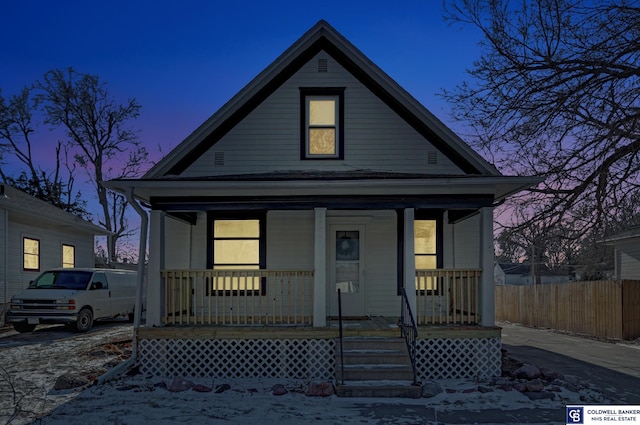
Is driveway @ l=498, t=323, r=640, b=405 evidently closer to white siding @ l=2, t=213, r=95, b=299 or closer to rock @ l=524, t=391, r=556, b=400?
rock @ l=524, t=391, r=556, b=400

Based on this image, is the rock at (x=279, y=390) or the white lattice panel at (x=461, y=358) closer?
the rock at (x=279, y=390)

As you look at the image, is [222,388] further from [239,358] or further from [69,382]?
[69,382]

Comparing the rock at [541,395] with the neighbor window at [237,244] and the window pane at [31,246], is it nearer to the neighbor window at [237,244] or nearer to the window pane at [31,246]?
the neighbor window at [237,244]

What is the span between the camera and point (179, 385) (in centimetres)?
938

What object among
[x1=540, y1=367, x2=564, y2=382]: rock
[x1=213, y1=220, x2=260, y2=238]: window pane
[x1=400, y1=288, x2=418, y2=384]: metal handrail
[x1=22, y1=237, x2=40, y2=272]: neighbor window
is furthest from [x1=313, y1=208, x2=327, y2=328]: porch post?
[x1=22, y1=237, x2=40, y2=272]: neighbor window

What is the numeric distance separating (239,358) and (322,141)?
5.12m

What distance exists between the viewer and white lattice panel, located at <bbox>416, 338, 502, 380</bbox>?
10.4m

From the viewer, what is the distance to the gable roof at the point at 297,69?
1212cm

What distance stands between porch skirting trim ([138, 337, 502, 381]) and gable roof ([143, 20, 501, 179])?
3786mm

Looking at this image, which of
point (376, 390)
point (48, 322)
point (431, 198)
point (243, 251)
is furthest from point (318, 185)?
point (48, 322)

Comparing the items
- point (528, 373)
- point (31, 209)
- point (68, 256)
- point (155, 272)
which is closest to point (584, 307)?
point (528, 373)

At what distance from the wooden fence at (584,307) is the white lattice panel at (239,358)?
37.7ft

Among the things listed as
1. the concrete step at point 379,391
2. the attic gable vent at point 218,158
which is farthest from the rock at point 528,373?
the attic gable vent at point 218,158

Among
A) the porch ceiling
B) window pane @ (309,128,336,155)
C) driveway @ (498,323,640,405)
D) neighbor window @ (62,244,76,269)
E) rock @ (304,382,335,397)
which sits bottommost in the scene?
driveway @ (498,323,640,405)
